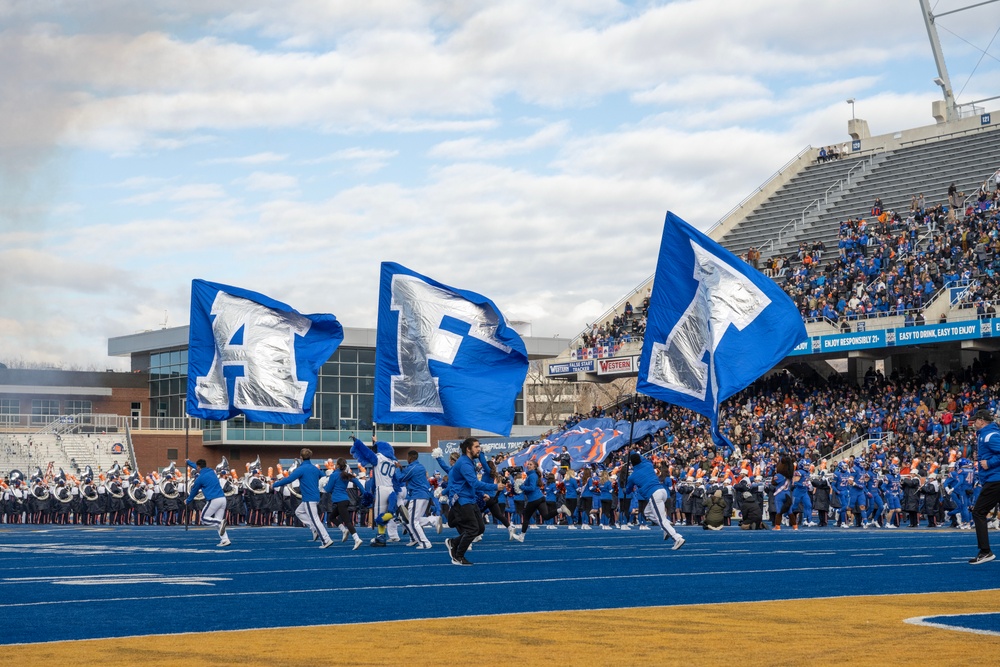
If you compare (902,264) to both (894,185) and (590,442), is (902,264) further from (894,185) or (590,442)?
(590,442)

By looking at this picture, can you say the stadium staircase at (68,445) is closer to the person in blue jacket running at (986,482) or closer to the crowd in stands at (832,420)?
the crowd in stands at (832,420)

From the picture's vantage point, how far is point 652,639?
8297 millimetres

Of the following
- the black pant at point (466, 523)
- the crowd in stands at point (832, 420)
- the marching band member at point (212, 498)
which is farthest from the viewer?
the crowd in stands at point (832, 420)

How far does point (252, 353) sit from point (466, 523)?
8.12 metres

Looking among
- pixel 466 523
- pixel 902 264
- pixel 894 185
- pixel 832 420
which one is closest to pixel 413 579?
pixel 466 523

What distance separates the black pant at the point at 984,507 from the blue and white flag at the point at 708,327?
532cm

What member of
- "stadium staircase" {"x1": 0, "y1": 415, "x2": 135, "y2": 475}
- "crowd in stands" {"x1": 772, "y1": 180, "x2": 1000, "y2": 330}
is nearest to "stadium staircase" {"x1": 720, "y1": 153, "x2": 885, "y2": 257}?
"crowd in stands" {"x1": 772, "y1": 180, "x2": 1000, "y2": 330}

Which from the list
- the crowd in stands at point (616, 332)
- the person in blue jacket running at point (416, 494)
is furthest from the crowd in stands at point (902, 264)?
the person in blue jacket running at point (416, 494)

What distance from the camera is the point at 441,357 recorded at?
20.4 meters

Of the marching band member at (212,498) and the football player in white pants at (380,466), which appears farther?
the football player in white pants at (380,466)

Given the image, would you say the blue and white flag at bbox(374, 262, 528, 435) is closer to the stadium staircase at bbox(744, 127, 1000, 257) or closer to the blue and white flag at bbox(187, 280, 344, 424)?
the blue and white flag at bbox(187, 280, 344, 424)

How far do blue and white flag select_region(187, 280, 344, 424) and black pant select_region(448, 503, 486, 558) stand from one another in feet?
23.1

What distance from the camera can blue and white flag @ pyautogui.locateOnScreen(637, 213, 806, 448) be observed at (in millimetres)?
19125

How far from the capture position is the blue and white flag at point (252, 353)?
21984mm
